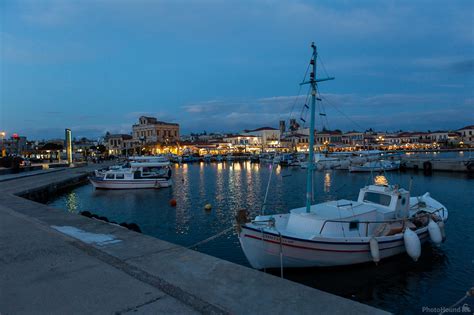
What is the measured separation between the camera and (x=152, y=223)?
2214 cm

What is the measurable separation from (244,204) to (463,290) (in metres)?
18.6

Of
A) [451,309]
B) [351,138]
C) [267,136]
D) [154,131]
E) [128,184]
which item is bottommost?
[451,309]

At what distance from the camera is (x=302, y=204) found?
27109 mm

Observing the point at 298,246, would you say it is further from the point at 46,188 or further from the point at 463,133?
the point at 463,133

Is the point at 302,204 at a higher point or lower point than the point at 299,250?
lower

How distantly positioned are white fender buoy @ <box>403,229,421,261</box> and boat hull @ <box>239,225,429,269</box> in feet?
4.17

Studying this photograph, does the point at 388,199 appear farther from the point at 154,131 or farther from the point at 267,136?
the point at 154,131

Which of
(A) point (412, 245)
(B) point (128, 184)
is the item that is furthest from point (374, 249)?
(B) point (128, 184)

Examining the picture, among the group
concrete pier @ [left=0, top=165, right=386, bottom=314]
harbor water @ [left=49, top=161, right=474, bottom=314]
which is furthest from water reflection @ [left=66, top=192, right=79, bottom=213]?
concrete pier @ [left=0, top=165, right=386, bottom=314]

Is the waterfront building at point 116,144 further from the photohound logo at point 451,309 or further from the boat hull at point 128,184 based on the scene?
the photohound logo at point 451,309

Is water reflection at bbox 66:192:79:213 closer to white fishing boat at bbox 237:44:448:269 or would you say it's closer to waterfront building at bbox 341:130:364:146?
white fishing boat at bbox 237:44:448:269

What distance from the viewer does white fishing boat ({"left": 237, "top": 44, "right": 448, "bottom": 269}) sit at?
1139 centimetres

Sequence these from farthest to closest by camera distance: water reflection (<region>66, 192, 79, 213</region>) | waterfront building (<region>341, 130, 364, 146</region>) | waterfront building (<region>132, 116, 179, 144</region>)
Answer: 1. waterfront building (<region>341, 130, 364, 146</region>)
2. waterfront building (<region>132, 116, 179, 144</region>)
3. water reflection (<region>66, 192, 79, 213</region>)

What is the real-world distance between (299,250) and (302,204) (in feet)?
52.8
